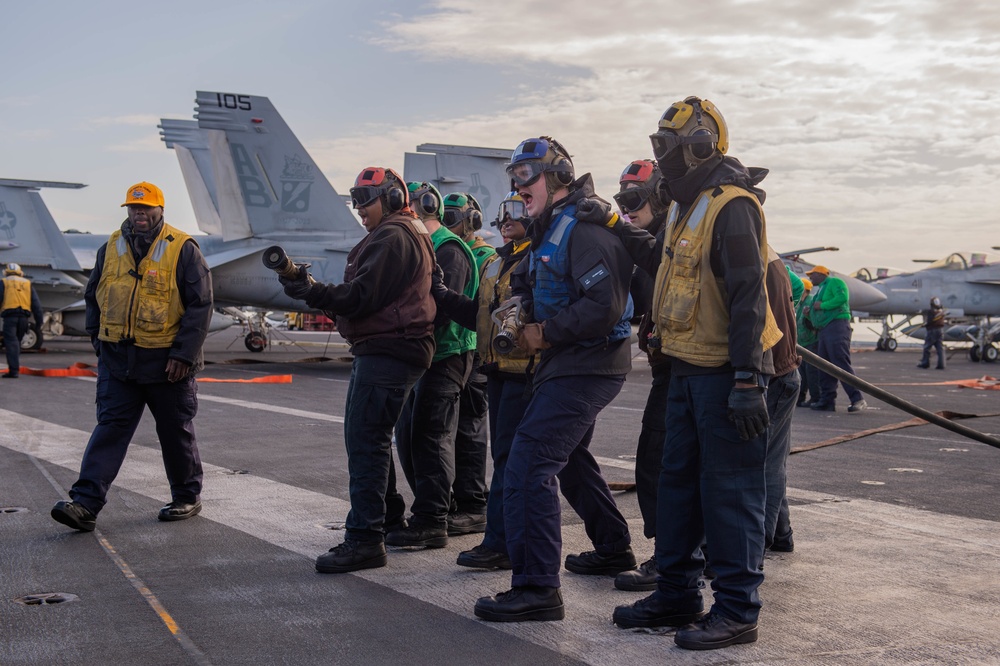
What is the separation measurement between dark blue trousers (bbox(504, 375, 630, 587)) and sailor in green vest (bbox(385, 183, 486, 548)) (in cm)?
137

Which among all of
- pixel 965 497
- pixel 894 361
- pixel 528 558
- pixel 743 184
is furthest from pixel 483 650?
pixel 894 361

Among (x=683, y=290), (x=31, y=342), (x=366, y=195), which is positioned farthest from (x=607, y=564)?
(x=31, y=342)

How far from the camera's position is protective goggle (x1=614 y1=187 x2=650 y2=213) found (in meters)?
5.44

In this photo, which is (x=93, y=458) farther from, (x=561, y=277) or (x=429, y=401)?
(x=561, y=277)

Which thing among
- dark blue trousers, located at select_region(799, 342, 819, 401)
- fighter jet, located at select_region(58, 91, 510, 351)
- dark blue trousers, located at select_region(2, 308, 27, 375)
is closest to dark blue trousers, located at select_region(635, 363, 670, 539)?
dark blue trousers, located at select_region(799, 342, 819, 401)

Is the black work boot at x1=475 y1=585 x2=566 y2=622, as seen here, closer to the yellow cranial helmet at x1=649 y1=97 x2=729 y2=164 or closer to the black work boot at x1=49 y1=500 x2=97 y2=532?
the yellow cranial helmet at x1=649 y1=97 x2=729 y2=164

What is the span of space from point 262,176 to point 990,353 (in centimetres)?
2181

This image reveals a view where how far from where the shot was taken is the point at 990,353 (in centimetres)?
3009

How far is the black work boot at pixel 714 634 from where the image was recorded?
3865 millimetres

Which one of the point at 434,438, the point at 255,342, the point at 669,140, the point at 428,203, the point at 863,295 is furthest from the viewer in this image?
the point at 863,295

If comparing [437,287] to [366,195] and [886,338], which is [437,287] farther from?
[886,338]

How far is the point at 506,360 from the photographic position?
17.0 ft

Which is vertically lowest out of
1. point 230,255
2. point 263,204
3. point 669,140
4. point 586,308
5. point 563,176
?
point 586,308

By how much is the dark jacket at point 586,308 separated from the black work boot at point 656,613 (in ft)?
3.34
